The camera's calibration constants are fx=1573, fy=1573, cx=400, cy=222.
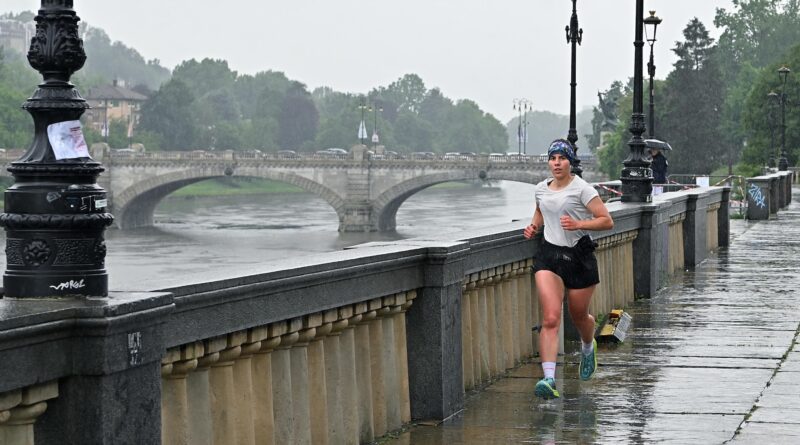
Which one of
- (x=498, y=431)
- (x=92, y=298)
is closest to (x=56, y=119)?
(x=92, y=298)

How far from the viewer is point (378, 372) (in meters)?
7.75

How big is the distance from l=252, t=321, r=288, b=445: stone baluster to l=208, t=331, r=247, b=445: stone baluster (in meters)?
0.20

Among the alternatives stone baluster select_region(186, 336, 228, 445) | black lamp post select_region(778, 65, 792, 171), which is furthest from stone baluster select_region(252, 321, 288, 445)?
black lamp post select_region(778, 65, 792, 171)

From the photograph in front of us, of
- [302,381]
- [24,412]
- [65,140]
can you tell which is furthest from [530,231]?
[24,412]

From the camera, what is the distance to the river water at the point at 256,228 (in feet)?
256

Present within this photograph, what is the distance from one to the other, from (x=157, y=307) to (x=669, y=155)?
114 metres

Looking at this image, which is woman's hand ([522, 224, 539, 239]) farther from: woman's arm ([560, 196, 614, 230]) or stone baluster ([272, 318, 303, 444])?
stone baluster ([272, 318, 303, 444])

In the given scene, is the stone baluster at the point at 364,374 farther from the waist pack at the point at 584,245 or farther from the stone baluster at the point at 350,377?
the waist pack at the point at 584,245

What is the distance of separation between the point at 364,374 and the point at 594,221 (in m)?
2.16

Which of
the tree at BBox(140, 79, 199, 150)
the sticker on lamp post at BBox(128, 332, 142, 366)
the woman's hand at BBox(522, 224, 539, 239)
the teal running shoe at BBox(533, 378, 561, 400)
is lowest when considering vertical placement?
the teal running shoe at BBox(533, 378, 561, 400)

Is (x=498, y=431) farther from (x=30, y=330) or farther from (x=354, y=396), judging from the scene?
(x=30, y=330)

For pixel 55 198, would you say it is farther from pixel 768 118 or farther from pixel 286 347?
pixel 768 118

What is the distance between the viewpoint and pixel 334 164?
116 metres

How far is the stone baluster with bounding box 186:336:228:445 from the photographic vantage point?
586cm
